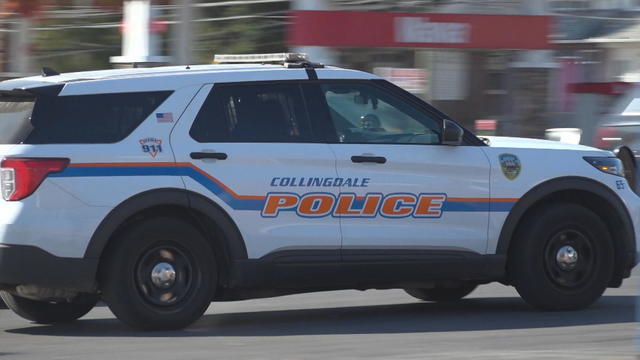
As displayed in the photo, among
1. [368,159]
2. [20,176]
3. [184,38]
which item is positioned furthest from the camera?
[184,38]

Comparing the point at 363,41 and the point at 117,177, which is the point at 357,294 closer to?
the point at 117,177

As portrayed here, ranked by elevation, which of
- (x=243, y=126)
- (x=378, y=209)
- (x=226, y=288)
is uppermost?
(x=243, y=126)

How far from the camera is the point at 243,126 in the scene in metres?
7.95

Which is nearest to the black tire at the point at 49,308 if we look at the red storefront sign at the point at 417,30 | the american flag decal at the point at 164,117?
the american flag decal at the point at 164,117

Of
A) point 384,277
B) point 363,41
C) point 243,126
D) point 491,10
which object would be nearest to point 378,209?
point 384,277

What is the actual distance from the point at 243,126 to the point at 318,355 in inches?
65.5

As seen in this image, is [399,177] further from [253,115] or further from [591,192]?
[591,192]

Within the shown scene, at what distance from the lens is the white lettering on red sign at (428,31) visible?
15.8m

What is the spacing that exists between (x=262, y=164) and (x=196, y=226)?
0.58 metres

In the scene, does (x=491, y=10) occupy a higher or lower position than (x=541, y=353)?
higher

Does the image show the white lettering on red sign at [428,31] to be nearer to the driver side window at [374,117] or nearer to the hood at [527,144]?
the hood at [527,144]

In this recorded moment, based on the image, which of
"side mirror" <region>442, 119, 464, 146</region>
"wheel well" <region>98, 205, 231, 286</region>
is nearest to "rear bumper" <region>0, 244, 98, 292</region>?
"wheel well" <region>98, 205, 231, 286</region>

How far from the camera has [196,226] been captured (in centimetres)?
791

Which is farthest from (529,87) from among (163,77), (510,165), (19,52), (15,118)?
(15,118)
